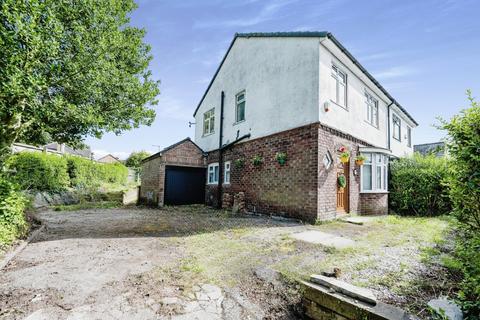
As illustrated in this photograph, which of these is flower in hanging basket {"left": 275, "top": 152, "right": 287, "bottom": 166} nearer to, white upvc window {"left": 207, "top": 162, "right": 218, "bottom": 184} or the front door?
the front door

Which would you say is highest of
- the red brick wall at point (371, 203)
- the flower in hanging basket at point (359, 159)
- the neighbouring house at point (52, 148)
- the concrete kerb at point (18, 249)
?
the neighbouring house at point (52, 148)

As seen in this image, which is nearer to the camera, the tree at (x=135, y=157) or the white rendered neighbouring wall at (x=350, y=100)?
the white rendered neighbouring wall at (x=350, y=100)

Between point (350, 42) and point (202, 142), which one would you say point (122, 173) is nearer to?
point (202, 142)

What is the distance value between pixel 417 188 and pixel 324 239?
8040 millimetres

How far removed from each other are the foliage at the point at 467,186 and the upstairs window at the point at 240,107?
9.22m

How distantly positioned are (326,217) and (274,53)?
277 inches

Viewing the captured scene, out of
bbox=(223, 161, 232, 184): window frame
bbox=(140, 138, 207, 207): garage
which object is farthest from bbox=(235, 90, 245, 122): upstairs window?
bbox=(140, 138, 207, 207): garage

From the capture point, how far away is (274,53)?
378 inches

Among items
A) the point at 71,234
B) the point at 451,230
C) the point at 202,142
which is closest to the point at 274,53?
the point at 202,142

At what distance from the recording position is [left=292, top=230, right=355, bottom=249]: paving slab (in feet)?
15.9

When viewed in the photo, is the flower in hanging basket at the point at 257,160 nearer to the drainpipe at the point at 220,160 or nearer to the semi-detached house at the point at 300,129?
the semi-detached house at the point at 300,129

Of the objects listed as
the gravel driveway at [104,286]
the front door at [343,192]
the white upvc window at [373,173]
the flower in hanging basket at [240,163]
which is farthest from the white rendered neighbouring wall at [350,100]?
the gravel driveway at [104,286]

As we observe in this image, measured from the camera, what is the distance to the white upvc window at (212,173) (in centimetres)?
1290

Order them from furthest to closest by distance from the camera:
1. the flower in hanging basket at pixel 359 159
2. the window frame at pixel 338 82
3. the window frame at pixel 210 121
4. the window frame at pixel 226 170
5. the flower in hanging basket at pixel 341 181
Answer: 1. the window frame at pixel 210 121
2. the window frame at pixel 226 170
3. the flower in hanging basket at pixel 359 159
4. the window frame at pixel 338 82
5. the flower in hanging basket at pixel 341 181
